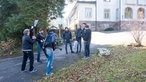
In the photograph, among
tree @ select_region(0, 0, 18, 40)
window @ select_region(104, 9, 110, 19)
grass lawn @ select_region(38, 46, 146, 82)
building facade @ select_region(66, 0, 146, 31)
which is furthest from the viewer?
window @ select_region(104, 9, 110, 19)

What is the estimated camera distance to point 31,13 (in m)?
24.0

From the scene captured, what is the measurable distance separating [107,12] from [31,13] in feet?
86.2

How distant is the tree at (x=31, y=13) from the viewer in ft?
78.3

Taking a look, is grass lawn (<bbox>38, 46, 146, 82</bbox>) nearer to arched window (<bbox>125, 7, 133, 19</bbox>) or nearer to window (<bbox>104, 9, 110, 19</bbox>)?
window (<bbox>104, 9, 110, 19</bbox>)

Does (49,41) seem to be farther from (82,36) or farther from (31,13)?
(31,13)

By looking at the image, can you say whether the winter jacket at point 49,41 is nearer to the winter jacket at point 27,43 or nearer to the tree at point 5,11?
the winter jacket at point 27,43

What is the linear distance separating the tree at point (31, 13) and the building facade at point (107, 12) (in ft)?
71.2

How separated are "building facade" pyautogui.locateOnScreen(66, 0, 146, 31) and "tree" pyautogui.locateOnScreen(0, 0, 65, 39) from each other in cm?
2170

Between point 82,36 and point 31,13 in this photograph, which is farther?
point 31,13

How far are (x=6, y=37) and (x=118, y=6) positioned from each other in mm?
26647

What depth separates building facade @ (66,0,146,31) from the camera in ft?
155

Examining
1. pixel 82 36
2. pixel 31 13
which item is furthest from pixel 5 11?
Result: pixel 82 36

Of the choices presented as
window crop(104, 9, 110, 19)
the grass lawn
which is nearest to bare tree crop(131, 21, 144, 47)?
the grass lawn

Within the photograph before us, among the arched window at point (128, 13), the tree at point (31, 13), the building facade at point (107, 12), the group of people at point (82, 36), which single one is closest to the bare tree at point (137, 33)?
the group of people at point (82, 36)
